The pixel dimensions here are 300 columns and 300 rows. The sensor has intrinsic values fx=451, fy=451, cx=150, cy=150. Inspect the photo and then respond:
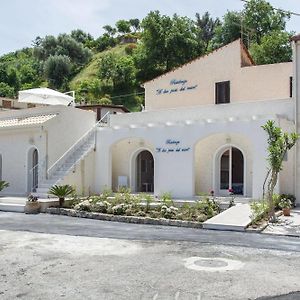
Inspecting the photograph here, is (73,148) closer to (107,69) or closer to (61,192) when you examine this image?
(61,192)

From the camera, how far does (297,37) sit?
1825cm

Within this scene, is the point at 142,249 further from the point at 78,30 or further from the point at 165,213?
the point at 78,30

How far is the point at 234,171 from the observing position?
20.1 meters

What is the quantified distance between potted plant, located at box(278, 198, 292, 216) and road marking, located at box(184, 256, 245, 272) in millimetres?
6677

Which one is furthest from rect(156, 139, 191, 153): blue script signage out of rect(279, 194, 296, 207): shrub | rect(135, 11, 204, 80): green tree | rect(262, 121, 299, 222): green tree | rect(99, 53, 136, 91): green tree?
rect(99, 53, 136, 91): green tree

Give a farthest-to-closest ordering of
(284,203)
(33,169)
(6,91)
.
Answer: (6,91), (33,169), (284,203)

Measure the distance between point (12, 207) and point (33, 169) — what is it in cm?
496

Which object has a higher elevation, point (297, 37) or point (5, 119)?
point (297, 37)

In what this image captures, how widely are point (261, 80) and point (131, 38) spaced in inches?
3214

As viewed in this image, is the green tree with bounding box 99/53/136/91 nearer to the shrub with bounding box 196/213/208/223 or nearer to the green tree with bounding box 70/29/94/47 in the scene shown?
the green tree with bounding box 70/29/94/47

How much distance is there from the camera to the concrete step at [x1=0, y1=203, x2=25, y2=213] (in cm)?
1846

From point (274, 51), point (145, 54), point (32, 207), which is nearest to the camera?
point (32, 207)

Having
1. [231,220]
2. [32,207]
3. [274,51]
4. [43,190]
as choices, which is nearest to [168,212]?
[231,220]

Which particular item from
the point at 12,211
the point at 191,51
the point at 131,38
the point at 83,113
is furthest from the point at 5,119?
the point at 131,38
